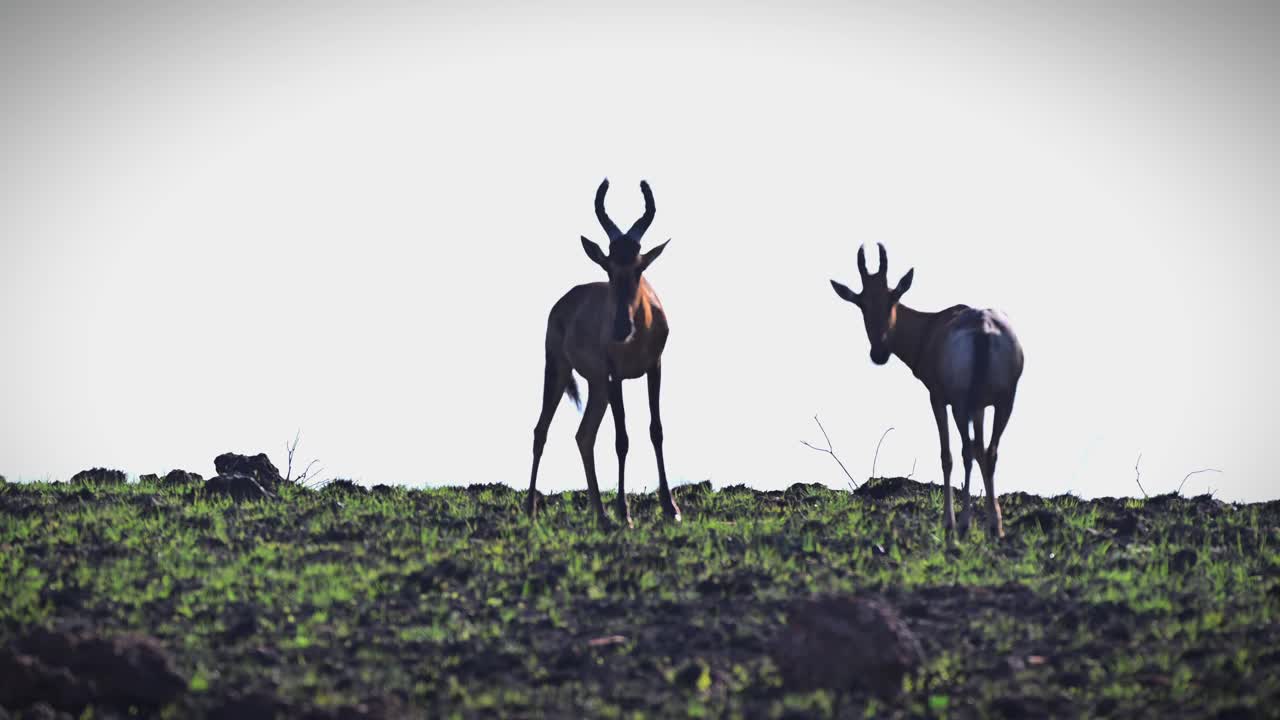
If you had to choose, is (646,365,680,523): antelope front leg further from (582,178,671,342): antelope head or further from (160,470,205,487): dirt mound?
(160,470,205,487): dirt mound

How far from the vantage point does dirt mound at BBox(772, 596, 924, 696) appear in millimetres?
8789

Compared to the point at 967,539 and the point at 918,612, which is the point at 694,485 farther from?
the point at 918,612

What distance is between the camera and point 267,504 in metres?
15.6

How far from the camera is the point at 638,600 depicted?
10750 millimetres

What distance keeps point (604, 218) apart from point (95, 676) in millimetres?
7273

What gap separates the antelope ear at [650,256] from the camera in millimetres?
14352

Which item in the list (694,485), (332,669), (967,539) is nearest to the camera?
(332,669)

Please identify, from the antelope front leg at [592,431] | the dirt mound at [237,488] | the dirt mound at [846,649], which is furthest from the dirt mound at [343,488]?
the dirt mound at [846,649]

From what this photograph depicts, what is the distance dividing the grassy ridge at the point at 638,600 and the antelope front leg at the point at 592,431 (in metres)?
0.35

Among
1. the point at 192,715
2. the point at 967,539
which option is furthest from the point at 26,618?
the point at 967,539

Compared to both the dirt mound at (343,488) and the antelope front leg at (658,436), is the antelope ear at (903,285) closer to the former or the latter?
the antelope front leg at (658,436)

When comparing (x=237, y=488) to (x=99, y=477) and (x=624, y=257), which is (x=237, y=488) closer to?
(x=99, y=477)

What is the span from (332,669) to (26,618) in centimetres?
281

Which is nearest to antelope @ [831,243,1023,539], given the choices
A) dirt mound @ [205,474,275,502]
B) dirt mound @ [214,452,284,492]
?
dirt mound @ [205,474,275,502]
